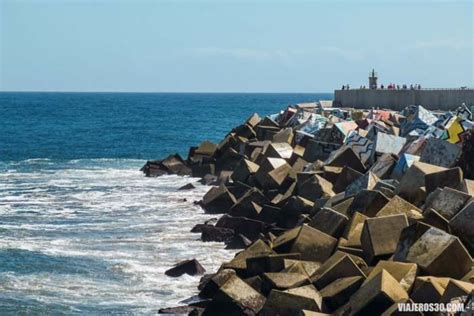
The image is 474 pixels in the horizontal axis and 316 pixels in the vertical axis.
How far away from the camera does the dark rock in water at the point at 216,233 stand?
17.8 meters

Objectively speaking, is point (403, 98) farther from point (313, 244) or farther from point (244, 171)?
point (313, 244)

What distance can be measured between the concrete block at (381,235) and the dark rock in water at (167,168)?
62.2 feet

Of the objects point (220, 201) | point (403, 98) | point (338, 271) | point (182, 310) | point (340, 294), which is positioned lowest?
point (182, 310)

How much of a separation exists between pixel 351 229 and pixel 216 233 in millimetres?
5369

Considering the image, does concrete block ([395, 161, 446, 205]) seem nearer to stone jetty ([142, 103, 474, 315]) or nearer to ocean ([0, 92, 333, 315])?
stone jetty ([142, 103, 474, 315])

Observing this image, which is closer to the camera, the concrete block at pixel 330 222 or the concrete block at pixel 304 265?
the concrete block at pixel 304 265

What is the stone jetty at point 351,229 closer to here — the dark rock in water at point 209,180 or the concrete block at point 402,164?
the concrete block at point 402,164

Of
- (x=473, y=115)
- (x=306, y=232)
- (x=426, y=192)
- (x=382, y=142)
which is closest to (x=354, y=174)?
(x=382, y=142)

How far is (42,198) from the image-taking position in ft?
84.6

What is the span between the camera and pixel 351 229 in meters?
13.0

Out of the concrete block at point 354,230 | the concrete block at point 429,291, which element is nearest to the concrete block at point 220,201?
the concrete block at point 354,230

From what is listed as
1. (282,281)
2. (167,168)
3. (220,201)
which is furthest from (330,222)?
(167,168)

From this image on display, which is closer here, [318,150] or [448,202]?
[448,202]

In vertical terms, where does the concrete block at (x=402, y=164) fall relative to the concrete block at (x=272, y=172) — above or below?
above
